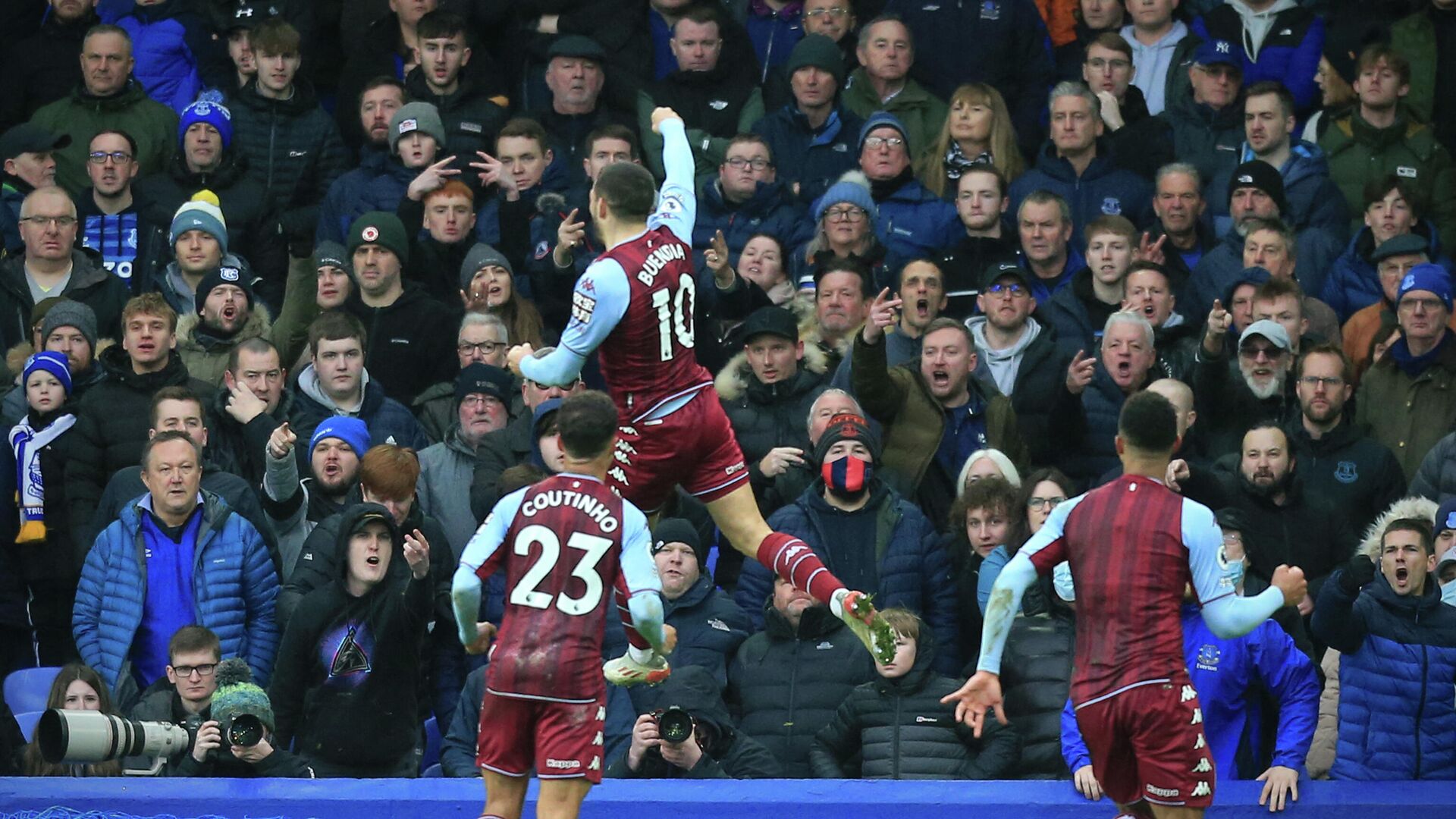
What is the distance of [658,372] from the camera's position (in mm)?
9820

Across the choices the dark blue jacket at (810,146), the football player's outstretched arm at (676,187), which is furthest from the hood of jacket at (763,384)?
the football player's outstretched arm at (676,187)

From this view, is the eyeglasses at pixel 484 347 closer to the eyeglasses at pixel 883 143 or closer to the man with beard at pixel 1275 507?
the eyeglasses at pixel 883 143

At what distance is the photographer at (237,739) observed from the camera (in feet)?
35.5

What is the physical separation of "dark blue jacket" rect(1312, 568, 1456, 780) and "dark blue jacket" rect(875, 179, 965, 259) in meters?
4.41

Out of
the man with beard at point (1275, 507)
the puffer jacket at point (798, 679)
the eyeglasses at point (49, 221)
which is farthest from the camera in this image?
the eyeglasses at point (49, 221)

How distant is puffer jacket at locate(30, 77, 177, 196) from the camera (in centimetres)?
1569

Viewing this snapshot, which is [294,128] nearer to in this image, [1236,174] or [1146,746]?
[1236,174]

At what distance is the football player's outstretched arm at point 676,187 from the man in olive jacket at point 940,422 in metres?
2.95

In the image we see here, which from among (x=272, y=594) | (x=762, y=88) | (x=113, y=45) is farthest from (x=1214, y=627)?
(x=113, y=45)

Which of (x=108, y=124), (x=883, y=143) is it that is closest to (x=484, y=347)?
(x=883, y=143)

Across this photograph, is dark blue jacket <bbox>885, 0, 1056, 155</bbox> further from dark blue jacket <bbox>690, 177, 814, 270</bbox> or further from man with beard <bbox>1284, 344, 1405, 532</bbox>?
man with beard <bbox>1284, 344, 1405, 532</bbox>

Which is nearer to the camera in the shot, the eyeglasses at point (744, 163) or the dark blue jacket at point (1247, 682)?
the dark blue jacket at point (1247, 682)

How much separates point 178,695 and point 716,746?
2611 mm

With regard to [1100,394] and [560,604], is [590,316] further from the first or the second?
[1100,394]
